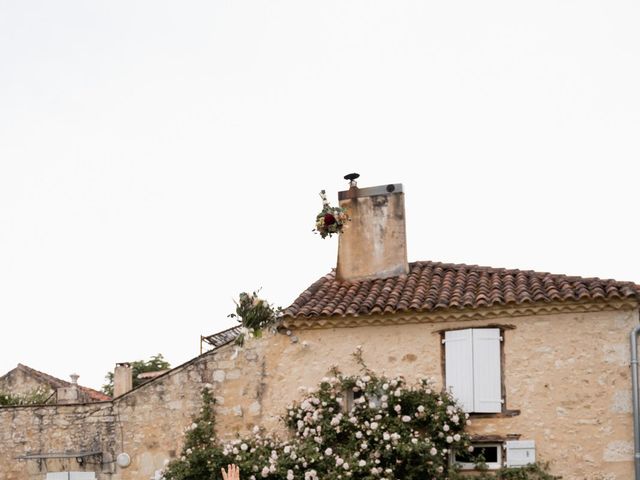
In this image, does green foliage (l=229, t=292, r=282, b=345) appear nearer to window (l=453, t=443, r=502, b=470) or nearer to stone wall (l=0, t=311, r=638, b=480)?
stone wall (l=0, t=311, r=638, b=480)

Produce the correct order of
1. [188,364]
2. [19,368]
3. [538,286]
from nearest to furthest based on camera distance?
1. [538,286]
2. [188,364]
3. [19,368]

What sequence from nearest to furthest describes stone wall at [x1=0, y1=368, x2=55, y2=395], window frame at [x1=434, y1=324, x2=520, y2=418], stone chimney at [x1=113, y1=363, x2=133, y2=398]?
1. window frame at [x1=434, y1=324, x2=520, y2=418]
2. stone chimney at [x1=113, y1=363, x2=133, y2=398]
3. stone wall at [x1=0, y1=368, x2=55, y2=395]

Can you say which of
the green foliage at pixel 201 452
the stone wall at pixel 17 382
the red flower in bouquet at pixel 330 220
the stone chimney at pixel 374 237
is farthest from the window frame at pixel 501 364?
the stone wall at pixel 17 382

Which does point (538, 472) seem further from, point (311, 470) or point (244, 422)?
point (244, 422)

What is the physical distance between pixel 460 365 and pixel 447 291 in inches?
57.8

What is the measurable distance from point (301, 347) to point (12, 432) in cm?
624

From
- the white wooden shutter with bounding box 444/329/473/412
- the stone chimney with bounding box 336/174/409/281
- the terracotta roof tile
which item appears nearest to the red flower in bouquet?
the stone chimney with bounding box 336/174/409/281

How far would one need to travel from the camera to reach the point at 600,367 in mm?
14602

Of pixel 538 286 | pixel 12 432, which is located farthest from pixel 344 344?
pixel 12 432

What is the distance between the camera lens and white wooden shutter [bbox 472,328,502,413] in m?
15.0

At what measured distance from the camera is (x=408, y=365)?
1554 cm

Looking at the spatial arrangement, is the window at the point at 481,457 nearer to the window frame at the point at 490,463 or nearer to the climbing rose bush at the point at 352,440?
the window frame at the point at 490,463

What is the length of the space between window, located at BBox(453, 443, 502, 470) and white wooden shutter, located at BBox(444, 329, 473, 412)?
70 centimetres

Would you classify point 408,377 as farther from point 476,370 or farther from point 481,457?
point 481,457
